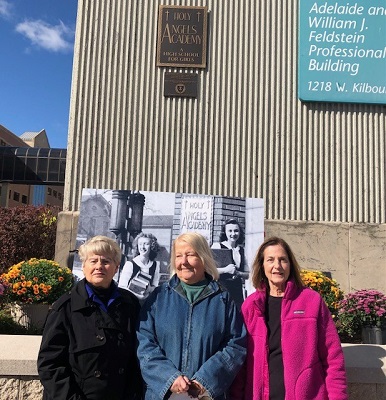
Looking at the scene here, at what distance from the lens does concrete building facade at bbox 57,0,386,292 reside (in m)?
9.21

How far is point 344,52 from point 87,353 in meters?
8.94

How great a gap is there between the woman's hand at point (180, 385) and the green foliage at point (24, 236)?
1293 cm

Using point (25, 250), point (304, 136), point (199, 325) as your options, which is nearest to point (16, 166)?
point (25, 250)

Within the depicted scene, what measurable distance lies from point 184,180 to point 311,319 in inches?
267

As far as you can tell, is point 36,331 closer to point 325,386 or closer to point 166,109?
point 325,386

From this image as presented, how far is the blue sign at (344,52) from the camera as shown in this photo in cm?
952

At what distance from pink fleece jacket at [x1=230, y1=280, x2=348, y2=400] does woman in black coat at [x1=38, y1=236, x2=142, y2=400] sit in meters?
0.69

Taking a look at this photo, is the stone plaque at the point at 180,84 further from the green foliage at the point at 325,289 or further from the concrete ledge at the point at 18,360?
the concrete ledge at the point at 18,360

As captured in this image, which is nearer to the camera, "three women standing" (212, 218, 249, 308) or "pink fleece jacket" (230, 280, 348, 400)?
"pink fleece jacket" (230, 280, 348, 400)

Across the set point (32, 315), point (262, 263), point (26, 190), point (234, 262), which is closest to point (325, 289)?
point (234, 262)

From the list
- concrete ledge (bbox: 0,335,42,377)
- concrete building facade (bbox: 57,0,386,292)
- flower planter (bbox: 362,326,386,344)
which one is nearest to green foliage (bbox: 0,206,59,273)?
concrete building facade (bbox: 57,0,386,292)

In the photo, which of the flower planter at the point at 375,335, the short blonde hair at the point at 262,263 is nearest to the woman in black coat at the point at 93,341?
the short blonde hair at the point at 262,263

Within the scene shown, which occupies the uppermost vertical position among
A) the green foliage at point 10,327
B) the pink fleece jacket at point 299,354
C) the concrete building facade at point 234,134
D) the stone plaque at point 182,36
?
the stone plaque at point 182,36

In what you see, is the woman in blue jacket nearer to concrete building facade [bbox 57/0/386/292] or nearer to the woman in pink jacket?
the woman in pink jacket
